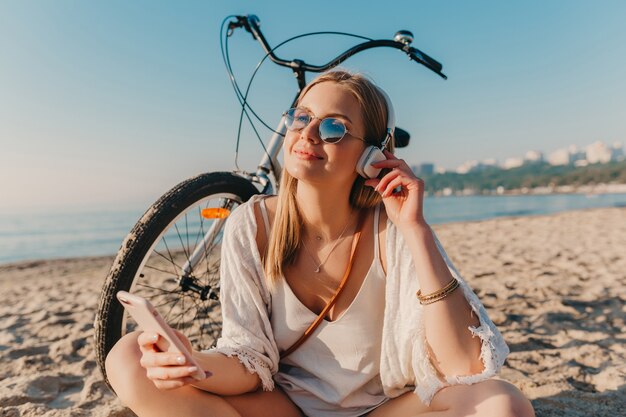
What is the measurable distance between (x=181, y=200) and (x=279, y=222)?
1.55 ft

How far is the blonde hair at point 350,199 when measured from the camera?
5.48 ft

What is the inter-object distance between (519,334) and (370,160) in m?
2.14

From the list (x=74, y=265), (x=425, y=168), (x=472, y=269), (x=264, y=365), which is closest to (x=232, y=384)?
(x=264, y=365)

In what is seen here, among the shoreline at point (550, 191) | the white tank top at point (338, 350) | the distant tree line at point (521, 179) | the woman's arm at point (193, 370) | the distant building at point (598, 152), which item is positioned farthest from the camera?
the distant building at point (598, 152)

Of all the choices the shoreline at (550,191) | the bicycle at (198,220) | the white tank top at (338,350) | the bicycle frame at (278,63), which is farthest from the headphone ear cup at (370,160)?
the shoreline at (550,191)

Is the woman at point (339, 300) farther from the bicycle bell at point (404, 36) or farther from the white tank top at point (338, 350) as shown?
the bicycle bell at point (404, 36)

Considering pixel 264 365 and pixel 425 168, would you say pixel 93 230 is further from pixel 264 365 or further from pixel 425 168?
pixel 425 168

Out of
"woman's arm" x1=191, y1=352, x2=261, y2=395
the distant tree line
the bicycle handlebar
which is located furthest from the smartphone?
the distant tree line

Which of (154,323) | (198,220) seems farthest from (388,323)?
(198,220)

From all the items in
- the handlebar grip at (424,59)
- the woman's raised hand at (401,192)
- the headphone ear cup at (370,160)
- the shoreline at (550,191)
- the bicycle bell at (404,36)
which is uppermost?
the bicycle bell at (404,36)

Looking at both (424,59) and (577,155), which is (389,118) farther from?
(577,155)

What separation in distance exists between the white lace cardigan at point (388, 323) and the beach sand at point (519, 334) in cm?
83

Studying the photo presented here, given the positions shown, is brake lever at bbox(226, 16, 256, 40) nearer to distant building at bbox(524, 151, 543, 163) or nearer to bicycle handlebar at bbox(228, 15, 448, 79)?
bicycle handlebar at bbox(228, 15, 448, 79)

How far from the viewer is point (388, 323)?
62.5 inches
